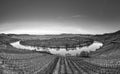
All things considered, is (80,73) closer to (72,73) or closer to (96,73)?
(72,73)

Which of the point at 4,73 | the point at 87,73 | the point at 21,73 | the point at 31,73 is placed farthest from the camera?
the point at 87,73

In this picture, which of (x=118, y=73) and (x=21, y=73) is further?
(x=118, y=73)

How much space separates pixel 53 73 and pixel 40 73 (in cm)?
516

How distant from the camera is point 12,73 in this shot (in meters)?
35.7

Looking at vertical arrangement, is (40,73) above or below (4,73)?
below

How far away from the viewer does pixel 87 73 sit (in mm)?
43625

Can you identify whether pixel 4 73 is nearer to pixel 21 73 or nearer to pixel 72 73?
pixel 21 73

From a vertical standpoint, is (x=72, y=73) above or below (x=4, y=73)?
below

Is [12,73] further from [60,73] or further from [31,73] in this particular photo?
[60,73]

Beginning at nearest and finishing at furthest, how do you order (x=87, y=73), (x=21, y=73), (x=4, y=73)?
(x=4, y=73) < (x=21, y=73) < (x=87, y=73)

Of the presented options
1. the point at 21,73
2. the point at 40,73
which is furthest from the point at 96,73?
the point at 21,73

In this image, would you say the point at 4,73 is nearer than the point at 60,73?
Yes

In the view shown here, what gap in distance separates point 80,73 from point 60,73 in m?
8.03

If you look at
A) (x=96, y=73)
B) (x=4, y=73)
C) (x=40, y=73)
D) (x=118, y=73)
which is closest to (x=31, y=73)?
(x=40, y=73)
